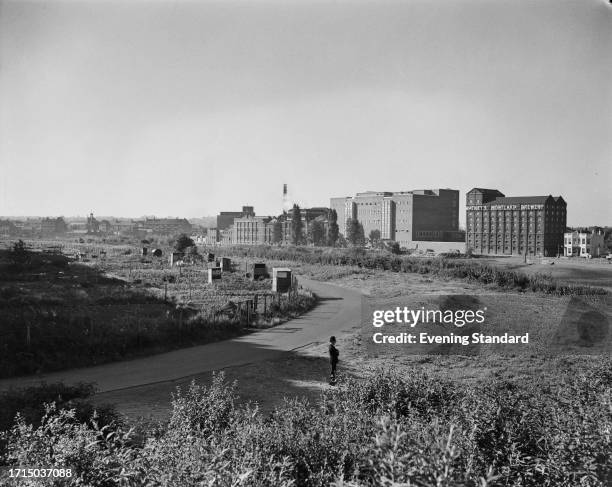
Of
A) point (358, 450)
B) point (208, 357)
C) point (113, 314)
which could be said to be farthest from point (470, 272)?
point (358, 450)

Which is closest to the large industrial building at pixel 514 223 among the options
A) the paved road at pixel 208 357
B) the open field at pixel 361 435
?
the paved road at pixel 208 357

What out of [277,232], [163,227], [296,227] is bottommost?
[277,232]

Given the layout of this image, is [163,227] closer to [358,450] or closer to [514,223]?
[514,223]

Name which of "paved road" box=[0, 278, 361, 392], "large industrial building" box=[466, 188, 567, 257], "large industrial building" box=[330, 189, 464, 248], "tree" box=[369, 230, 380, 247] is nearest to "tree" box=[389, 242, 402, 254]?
"large industrial building" box=[466, 188, 567, 257]

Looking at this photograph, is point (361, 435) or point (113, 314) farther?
point (113, 314)

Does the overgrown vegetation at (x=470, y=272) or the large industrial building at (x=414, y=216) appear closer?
the overgrown vegetation at (x=470, y=272)

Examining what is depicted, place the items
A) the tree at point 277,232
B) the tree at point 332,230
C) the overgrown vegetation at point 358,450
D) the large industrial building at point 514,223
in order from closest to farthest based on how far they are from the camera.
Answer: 1. the overgrown vegetation at point 358,450
2. the large industrial building at point 514,223
3. the tree at point 332,230
4. the tree at point 277,232

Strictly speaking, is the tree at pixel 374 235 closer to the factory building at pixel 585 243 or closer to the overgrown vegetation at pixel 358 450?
the factory building at pixel 585 243

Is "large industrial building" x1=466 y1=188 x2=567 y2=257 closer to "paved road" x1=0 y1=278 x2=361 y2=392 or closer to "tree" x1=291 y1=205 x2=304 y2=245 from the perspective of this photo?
"tree" x1=291 y1=205 x2=304 y2=245
